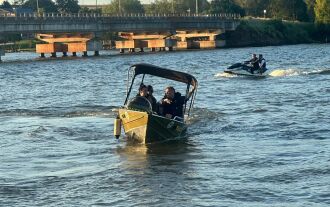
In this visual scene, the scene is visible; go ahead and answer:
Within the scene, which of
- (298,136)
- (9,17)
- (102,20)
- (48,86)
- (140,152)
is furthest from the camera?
(102,20)

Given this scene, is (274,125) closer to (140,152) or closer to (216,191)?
(140,152)

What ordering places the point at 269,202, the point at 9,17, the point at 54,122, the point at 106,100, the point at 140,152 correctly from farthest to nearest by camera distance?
the point at 9,17 → the point at 106,100 → the point at 54,122 → the point at 140,152 → the point at 269,202

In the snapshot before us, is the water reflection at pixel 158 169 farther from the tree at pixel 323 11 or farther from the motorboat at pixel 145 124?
the tree at pixel 323 11

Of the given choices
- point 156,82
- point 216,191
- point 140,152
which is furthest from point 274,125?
point 156,82

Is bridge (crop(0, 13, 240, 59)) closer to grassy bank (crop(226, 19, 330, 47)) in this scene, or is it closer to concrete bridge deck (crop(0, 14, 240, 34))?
concrete bridge deck (crop(0, 14, 240, 34))

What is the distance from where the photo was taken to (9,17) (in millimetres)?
119438

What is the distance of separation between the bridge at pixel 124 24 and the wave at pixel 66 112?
7642 centimetres

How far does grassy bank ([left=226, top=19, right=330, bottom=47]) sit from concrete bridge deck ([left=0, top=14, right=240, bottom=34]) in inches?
173

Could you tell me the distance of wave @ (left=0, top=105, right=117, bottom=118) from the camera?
40906mm

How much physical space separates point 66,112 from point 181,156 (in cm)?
1644

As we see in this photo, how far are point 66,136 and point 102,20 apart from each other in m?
106

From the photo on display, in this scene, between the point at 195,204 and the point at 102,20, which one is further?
the point at 102,20

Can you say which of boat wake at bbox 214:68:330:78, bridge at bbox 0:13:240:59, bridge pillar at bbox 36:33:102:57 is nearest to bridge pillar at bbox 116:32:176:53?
bridge at bbox 0:13:240:59

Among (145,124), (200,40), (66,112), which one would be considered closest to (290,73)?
(66,112)
